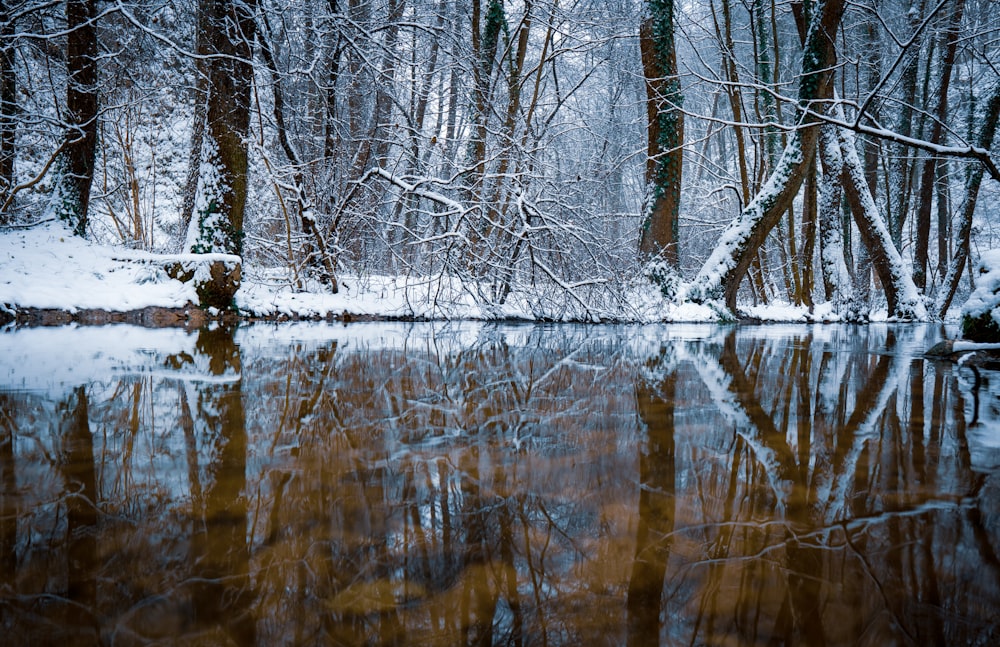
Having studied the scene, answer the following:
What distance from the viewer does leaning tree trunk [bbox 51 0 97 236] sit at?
8.36m

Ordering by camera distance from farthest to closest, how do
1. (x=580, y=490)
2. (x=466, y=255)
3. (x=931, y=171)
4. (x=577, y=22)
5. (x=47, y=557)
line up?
(x=931, y=171), (x=577, y=22), (x=466, y=255), (x=580, y=490), (x=47, y=557)

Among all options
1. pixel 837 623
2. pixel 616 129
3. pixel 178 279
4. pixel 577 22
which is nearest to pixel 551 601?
pixel 837 623

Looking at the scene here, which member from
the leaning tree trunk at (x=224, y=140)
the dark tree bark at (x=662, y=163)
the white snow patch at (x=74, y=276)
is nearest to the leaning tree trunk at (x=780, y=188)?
the dark tree bark at (x=662, y=163)

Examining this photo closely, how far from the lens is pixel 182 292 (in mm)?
7391

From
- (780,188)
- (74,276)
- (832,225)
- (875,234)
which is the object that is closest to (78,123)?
(74,276)

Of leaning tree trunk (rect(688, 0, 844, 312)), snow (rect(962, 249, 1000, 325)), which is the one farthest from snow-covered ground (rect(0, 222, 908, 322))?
snow (rect(962, 249, 1000, 325))

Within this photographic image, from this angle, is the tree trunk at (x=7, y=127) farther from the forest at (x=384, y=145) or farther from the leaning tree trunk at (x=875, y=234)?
the leaning tree trunk at (x=875, y=234)

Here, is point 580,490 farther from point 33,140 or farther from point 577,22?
point 33,140

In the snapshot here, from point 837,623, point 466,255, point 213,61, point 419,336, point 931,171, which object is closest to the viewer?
point 837,623

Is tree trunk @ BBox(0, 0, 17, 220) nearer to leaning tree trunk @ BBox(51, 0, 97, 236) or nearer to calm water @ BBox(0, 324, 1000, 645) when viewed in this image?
leaning tree trunk @ BBox(51, 0, 97, 236)

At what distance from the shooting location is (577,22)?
33.9 ft

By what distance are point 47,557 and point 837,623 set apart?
1264 millimetres

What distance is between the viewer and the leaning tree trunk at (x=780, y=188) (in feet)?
28.2

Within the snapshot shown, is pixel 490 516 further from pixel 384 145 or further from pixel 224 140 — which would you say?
pixel 384 145
